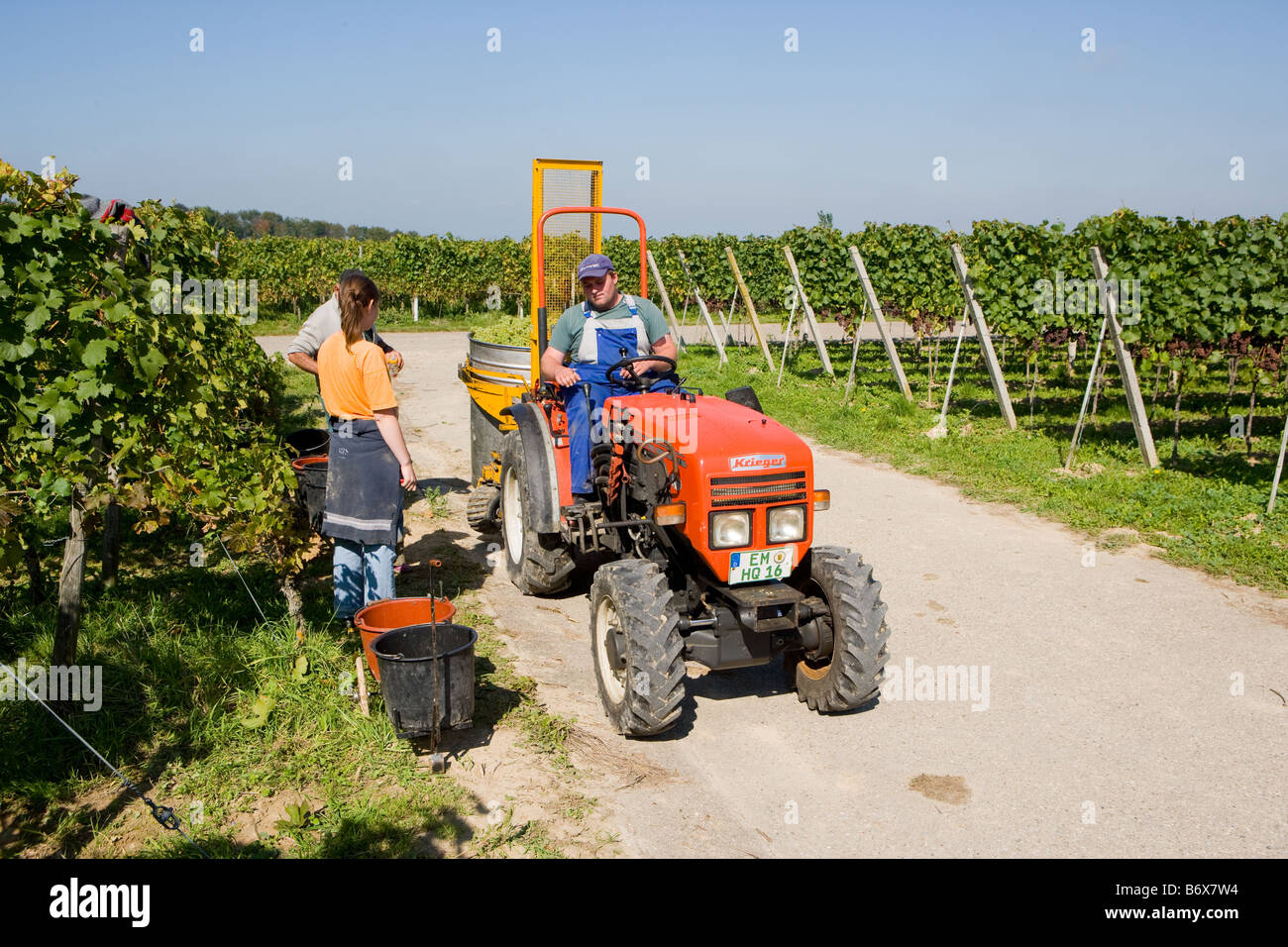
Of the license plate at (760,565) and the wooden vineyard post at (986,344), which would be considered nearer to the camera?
the license plate at (760,565)

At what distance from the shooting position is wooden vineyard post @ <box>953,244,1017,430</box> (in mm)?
11180

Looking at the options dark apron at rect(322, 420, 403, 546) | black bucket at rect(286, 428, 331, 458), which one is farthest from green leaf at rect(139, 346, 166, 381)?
black bucket at rect(286, 428, 331, 458)

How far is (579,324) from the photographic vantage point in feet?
17.3

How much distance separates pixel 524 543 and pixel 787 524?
7.05 ft

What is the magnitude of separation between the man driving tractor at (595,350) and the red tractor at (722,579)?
495 millimetres

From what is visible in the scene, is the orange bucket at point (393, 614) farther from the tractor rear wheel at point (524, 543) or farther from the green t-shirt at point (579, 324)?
the green t-shirt at point (579, 324)

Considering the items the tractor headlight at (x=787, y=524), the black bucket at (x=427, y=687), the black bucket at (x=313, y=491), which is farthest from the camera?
the black bucket at (x=313, y=491)

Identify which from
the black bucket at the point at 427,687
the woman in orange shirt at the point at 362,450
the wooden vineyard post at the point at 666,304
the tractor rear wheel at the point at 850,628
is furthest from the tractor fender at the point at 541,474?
the wooden vineyard post at the point at 666,304

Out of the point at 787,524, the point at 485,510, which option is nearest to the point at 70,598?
the point at 787,524

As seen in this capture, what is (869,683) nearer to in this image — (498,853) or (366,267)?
(498,853)

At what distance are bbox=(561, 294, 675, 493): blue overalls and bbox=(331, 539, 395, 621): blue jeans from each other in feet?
3.68

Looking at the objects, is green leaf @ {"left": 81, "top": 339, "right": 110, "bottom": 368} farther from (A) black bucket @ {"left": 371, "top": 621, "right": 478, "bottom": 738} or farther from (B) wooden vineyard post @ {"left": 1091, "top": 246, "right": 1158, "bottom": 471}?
(B) wooden vineyard post @ {"left": 1091, "top": 246, "right": 1158, "bottom": 471}

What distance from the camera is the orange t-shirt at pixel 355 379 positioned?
4.50 metres

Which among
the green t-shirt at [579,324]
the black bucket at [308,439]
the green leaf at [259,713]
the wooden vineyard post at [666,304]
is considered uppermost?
the wooden vineyard post at [666,304]
